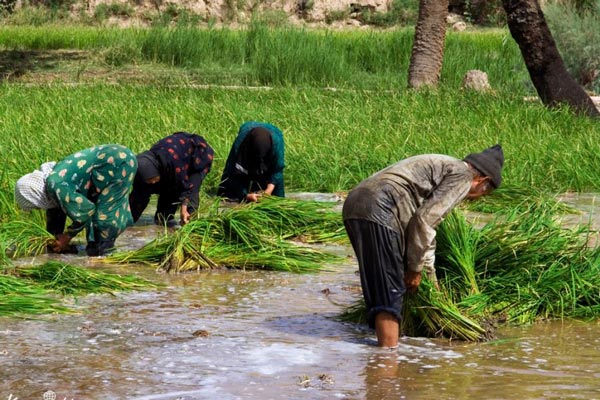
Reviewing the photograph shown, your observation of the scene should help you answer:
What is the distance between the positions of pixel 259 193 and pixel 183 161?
0.87 m

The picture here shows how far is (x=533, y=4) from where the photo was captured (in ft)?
49.5

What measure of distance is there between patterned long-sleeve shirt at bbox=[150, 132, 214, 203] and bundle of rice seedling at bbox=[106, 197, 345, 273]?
62cm

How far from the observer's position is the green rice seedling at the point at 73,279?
6.89 meters

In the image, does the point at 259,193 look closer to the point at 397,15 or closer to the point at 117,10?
the point at 117,10

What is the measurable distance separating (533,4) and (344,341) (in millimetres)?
9997

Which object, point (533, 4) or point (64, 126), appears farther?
point (533, 4)

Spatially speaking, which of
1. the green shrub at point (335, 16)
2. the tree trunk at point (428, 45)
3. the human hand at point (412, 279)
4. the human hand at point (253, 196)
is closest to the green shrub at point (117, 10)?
the green shrub at point (335, 16)

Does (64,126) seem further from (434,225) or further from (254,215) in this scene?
(434,225)

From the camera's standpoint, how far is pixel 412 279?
5.91m

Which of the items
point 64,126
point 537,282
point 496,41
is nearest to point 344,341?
point 537,282

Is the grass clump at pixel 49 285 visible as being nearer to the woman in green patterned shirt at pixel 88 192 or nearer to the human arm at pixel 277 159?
the woman in green patterned shirt at pixel 88 192

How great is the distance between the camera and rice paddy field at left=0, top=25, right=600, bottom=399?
539 cm

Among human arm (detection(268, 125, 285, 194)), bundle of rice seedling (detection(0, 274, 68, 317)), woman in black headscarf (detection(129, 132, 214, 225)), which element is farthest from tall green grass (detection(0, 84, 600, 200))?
bundle of rice seedling (detection(0, 274, 68, 317))

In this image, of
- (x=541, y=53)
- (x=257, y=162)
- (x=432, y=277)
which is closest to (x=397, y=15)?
(x=541, y=53)
